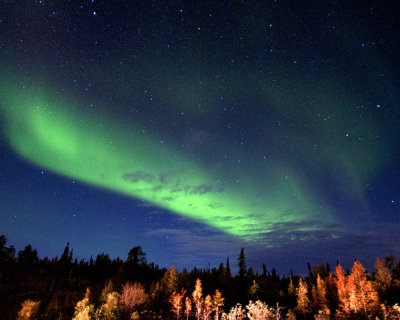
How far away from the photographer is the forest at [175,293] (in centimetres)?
5550

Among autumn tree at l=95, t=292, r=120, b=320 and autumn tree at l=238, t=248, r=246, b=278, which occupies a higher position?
autumn tree at l=238, t=248, r=246, b=278

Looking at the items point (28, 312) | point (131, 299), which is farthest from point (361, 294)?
point (28, 312)

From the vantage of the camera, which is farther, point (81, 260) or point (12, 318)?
point (81, 260)

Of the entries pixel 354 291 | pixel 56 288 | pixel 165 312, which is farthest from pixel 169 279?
pixel 56 288

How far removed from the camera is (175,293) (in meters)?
71.8

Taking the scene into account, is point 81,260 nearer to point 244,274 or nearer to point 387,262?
point 244,274

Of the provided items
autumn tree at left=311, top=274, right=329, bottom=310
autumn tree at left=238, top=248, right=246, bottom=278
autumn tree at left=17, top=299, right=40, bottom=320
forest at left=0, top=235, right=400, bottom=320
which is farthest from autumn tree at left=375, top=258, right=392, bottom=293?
autumn tree at left=17, top=299, right=40, bottom=320

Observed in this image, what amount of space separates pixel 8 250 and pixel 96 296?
56.2m

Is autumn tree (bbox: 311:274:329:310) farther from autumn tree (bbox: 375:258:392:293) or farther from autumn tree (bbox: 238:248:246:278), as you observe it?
autumn tree (bbox: 238:248:246:278)

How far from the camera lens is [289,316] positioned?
59.7 metres

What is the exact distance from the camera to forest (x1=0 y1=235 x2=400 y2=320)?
55.5 meters

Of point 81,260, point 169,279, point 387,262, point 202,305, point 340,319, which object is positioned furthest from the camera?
point 81,260

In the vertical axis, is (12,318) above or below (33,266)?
below

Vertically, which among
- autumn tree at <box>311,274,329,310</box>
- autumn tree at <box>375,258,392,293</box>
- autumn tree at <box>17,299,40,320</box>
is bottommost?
autumn tree at <box>17,299,40,320</box>
